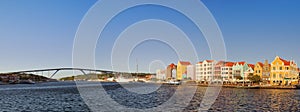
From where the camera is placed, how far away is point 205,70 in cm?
17138

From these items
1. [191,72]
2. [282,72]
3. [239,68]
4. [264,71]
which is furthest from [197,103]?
[191,72]

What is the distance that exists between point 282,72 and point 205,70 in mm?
59600

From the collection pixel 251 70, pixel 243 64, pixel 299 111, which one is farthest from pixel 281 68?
pixel 299 111

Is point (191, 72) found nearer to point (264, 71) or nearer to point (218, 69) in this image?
point (218, 69)

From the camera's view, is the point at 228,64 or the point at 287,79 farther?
the point at 228,64

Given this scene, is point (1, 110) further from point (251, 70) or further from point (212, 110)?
point (251, 70)

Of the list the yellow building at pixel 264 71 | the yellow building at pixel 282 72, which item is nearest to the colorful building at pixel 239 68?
the yellow building at pixel 264 71

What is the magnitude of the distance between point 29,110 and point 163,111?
15869mm

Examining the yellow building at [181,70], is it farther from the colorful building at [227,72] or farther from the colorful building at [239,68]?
the colorful building at [239,68]

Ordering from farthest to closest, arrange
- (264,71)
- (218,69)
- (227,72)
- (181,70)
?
(181,70)
(218,69)
(227,72)
(264,71)

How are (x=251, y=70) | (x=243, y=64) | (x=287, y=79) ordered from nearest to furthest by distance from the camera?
1. (x=287, y=79)
2. (x=251, y=70)
3. (x=243, y=64)

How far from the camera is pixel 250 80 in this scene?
406 ft

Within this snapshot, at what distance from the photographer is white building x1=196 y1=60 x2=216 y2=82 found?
166125mm

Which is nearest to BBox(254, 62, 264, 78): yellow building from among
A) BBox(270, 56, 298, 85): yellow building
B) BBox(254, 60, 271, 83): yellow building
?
BBox(254, 60, 271, 83): yellow building
